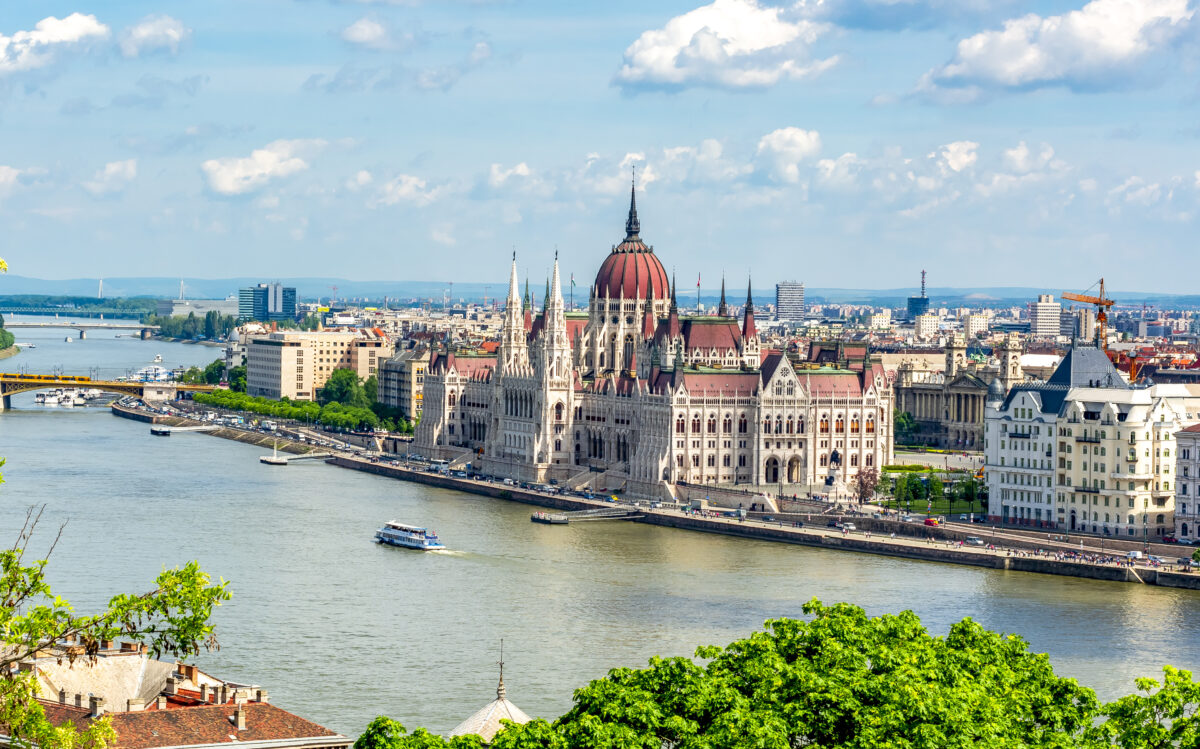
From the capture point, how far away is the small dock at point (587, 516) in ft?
261

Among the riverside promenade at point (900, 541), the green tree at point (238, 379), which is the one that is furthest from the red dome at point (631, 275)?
the green tree at point (238, 379)

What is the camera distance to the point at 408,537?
68.7m

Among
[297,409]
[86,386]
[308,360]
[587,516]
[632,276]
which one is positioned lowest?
[587,516]

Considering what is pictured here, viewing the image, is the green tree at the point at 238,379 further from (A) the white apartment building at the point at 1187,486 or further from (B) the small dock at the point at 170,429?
(A) the white apartment building at the point at 1187,486

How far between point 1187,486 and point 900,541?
994 centimetres

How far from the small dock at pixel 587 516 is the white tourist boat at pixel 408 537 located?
32.0 ft

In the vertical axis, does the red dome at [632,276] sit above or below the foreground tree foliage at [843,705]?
above

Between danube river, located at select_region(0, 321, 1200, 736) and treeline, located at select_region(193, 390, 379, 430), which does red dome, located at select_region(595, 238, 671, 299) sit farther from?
treeline, located at select_region(193, 390, 379, 430)

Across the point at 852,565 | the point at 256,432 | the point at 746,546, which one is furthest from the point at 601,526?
the point at 256,432

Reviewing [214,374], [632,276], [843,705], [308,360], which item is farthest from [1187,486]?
[214,374]

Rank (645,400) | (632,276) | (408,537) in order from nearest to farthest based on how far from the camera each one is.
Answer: (408,537)
(645,400)
(632,276)

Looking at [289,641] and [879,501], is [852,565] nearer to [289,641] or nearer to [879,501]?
[879,501]

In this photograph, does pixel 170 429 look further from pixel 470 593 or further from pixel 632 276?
pixel 470 593

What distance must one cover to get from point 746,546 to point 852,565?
6.62 metres
